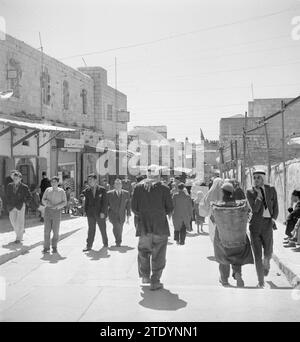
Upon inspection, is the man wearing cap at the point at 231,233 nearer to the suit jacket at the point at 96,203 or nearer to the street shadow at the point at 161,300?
the street shadow at the point at 161,300

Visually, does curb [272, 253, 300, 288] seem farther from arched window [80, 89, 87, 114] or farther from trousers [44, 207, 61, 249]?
arched window [80, 89, 87, 114]

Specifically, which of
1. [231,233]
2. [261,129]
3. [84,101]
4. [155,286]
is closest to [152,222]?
[155,286]

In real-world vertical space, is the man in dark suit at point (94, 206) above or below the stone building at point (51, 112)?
below

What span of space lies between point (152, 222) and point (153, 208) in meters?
0.19

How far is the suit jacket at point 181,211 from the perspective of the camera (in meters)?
11.1

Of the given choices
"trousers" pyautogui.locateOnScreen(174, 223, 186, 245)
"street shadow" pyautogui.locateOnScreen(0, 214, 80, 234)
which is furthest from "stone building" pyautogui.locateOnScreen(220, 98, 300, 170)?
"trousers" pyautogui.locateOnScreen(174, 223, 186, 245)

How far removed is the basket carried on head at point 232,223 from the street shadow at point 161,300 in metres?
1.07

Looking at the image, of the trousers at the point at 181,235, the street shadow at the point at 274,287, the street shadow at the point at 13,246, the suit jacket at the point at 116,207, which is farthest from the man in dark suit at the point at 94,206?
the street shadow at the point at 274,287

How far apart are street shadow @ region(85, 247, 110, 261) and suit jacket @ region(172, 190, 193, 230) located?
1.79 meters

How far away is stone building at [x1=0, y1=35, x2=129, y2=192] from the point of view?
1805 cm

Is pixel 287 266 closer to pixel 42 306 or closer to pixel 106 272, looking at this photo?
pixel 106 272

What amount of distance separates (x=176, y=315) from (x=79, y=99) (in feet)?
73.0

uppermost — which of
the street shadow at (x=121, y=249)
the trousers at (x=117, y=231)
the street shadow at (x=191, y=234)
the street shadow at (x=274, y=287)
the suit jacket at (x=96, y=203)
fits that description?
the suit jacket at (x=96, y=203)
